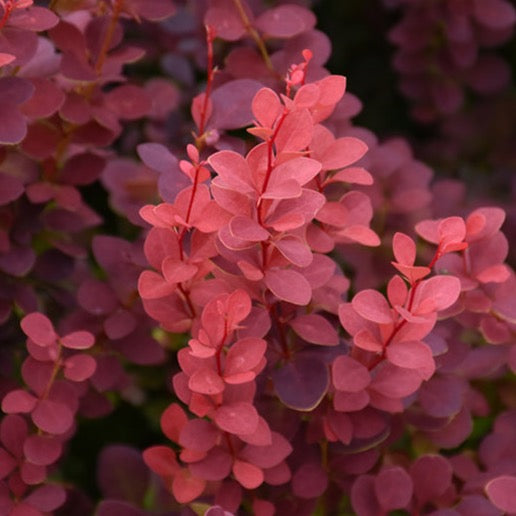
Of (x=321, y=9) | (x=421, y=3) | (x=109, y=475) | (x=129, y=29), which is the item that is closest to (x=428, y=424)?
(x=109, y=475)

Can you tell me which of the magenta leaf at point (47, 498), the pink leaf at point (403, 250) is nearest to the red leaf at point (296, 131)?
the pink leaf at point (403, 250)

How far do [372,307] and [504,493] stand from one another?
190 millimetres

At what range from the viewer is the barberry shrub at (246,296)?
2.30 ft

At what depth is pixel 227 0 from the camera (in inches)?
37.5

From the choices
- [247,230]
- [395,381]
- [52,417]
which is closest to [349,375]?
[395,381]

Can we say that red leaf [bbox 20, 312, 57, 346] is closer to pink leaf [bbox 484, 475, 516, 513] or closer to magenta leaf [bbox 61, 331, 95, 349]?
magenta leaf [bbox 61, 331, 95, 349]

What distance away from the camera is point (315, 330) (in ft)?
2.48

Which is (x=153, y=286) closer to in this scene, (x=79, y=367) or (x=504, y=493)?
(x=79, y=367)

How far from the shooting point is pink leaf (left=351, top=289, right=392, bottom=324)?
69cm

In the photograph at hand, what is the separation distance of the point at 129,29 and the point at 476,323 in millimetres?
707

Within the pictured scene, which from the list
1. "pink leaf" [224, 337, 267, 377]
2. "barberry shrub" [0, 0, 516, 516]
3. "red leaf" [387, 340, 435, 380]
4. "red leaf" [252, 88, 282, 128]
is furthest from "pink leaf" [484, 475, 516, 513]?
"red leaf" [252, 88, 282, 128]

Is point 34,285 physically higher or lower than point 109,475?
higher

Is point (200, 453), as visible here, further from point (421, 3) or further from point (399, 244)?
point (421, 3)

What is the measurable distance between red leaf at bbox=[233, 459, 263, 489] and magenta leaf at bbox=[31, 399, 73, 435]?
0.15 metres
